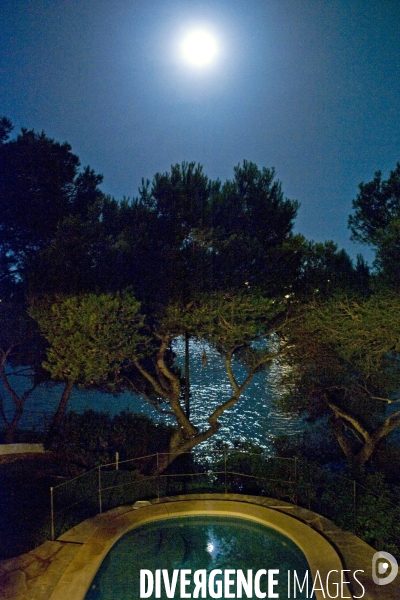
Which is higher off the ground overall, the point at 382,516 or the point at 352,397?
the point at 352,397

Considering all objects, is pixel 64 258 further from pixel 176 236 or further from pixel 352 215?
pixel 352 215

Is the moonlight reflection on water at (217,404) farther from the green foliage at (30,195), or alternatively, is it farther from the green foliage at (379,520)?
the green foliage at (379,520)

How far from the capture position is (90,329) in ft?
28.6

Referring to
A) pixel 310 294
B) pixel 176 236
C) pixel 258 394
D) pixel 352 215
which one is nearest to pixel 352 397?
pixel 310 294

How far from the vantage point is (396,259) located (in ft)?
27.2

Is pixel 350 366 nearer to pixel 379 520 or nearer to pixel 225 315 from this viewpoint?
pixel 225 315

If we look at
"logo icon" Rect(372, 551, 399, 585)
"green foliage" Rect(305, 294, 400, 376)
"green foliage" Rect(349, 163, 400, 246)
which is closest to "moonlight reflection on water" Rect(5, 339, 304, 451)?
"green foliage" Rect(305, 294, 400, 376)

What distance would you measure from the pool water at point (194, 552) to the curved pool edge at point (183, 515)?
101 mm

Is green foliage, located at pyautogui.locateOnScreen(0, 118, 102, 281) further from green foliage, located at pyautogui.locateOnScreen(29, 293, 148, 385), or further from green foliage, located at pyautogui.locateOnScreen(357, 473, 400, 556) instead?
green foliage, located at pyautogui.locateOnScreen(357, 473, 400, 556)

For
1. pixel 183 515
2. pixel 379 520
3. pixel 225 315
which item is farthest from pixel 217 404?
pixel 379 520

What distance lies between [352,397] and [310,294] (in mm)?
3635

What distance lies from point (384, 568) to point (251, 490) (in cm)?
333

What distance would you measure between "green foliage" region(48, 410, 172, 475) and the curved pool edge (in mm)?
2796

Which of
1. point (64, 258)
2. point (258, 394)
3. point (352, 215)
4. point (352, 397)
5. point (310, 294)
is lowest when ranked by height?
point (258, 394)
